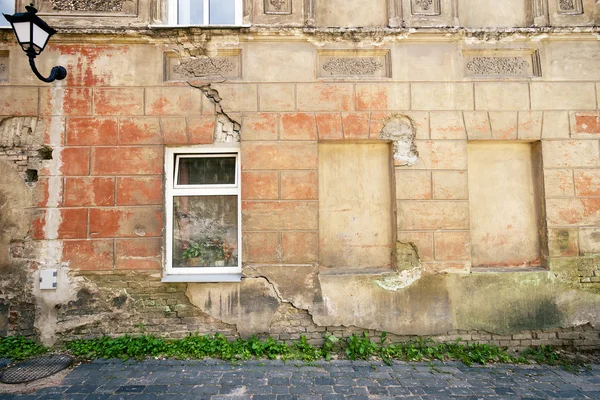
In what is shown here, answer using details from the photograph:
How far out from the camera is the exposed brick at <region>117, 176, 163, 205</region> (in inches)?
195

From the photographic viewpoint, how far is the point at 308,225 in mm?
4961

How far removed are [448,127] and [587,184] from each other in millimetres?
2103

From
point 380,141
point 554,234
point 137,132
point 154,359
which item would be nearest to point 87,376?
point 154,359

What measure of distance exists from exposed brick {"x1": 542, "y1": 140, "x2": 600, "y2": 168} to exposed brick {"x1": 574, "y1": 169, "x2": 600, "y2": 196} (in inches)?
5.6

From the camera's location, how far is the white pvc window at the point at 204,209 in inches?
203

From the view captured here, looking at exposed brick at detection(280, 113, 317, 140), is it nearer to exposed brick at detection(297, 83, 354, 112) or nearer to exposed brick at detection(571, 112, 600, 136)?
exposed brick at detection(297, 83, 354, 112)

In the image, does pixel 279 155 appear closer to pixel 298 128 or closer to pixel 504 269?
pixel 298 128

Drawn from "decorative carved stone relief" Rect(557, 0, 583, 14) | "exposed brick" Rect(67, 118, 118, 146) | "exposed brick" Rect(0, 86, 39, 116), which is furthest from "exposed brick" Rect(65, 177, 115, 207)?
"decorative carved stone relief" Rect(557, 0, 583, 14)

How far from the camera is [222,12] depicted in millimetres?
5297

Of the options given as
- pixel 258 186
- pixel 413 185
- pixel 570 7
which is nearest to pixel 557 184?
pixel 413 185

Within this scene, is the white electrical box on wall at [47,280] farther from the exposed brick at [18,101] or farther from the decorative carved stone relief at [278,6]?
the decorative carved stone relief at [278,6]

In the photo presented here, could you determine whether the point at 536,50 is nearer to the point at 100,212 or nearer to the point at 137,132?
the point at 137,132

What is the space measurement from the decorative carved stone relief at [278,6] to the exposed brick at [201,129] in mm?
1785

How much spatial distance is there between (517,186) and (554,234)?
81 centimetres
